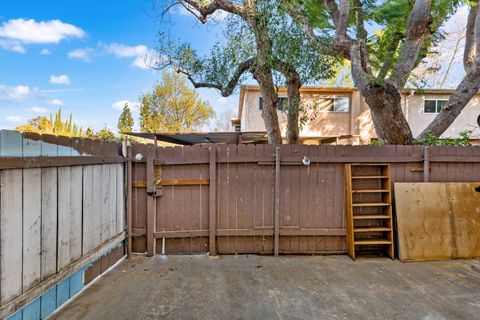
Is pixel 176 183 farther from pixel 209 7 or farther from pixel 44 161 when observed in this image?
pixel 209 7

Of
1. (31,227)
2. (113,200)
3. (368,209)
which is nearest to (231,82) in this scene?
(113,200)

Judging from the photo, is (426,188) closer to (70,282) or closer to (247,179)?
(247,179)

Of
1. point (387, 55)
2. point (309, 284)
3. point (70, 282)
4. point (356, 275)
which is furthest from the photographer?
point (387, 55)

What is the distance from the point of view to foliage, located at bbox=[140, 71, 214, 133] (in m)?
19.0

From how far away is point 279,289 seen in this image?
284cm

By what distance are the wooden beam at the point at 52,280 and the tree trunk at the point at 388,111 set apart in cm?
463

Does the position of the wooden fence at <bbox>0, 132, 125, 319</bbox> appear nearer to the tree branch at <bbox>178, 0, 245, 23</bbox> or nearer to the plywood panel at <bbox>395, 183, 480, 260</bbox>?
the plywood panel at <bbox>395, 183, 480, 260</bbox>

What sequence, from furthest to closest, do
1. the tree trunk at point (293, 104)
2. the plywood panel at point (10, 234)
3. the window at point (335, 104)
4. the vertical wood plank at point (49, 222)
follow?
the window at point (335, 104)
the tree trunk at point (293, 104)
the vertical wood plank at point (49, 222)
the plywood panel at point (10, 234)

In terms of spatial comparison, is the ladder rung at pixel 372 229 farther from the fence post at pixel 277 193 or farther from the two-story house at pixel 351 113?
the two-story house at pixel 351 113

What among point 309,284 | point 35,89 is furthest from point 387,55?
point 35,89

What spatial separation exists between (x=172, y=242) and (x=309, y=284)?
1983 millimetres

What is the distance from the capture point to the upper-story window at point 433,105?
13234 millimetres

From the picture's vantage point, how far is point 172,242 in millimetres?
3826

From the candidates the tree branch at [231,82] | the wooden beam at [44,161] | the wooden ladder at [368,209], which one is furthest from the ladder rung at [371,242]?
the tree branch at [231,82]
